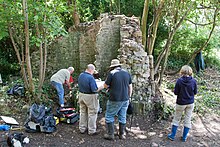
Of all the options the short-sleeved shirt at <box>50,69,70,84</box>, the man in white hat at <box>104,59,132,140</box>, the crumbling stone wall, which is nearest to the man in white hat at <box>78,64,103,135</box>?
the man in white hat at <box>104,59,132,140</box>

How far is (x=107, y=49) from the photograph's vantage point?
27.2 feet

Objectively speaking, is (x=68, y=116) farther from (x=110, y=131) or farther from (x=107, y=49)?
(x=107, y=49)

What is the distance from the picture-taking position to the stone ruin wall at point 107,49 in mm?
7145

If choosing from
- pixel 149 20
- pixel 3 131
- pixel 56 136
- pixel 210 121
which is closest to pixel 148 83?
pixel 210 121

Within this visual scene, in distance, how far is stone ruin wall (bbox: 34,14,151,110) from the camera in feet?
23.4

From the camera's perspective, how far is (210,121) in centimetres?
736

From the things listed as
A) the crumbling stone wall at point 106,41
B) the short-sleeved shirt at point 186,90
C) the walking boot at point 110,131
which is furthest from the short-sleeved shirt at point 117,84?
the crumbling stone wall at point 106,41

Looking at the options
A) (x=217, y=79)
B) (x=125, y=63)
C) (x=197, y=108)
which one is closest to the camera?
(x=125, y=63)

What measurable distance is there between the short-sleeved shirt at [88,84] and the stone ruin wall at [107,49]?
6.05ft

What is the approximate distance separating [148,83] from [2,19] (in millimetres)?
4660

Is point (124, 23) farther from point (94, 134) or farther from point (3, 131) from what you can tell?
point (3, 131)

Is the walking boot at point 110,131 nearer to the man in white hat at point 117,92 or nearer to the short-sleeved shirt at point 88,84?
the man in white hat at point 117,92

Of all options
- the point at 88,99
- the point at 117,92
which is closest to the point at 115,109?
the point at 117,92

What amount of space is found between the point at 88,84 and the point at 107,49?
3.09 meters
